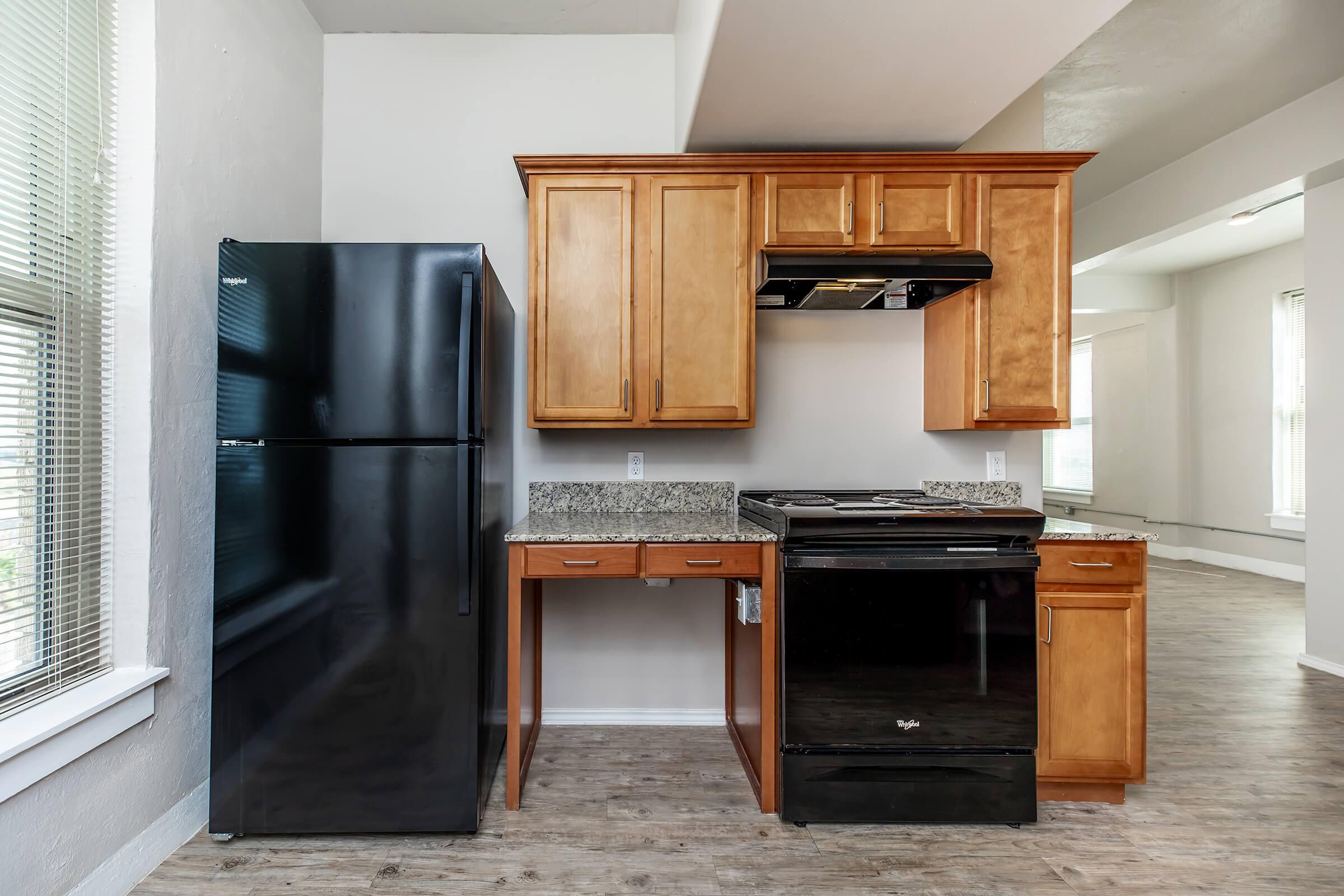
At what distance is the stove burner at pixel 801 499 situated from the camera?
7.55 feet

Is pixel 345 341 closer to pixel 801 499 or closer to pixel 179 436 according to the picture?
pixel 179 436

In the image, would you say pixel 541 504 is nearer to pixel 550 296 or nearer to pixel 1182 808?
pixel 550 296

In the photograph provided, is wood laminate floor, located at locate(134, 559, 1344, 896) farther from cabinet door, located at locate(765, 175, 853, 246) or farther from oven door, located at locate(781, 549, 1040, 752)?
cabinet door, located at locate(765, 175, 853, 246)

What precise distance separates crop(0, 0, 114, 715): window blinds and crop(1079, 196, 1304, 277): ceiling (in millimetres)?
5952

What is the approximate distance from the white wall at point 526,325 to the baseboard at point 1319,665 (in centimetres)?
223

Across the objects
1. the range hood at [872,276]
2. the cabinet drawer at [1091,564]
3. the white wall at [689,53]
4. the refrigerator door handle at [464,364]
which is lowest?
the cabinet drawer at [1091,564]

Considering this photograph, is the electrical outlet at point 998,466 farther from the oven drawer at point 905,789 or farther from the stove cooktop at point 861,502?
the oven drawer at point 905,789

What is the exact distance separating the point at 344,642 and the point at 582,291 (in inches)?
57.4

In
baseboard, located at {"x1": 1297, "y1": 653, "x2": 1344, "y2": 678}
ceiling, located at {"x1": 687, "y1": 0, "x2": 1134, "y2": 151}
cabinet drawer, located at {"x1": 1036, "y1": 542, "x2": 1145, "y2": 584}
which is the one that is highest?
ceiling, located at {"x1": 687, "y1": 0, "x2": 1134, "y2": 151}

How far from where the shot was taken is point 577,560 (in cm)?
204

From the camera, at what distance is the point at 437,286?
1.86 meters

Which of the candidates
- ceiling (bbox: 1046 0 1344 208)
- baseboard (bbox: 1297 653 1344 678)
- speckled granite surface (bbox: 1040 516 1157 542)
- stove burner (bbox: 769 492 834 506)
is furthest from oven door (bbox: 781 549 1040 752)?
baseboard (bbox: 1297 653 1344 678)

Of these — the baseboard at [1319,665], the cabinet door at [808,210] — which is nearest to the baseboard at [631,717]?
the cabinet door at [808,210]

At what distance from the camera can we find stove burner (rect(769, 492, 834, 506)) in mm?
2301
